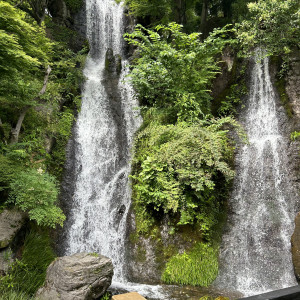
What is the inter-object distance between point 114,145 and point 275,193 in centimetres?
687

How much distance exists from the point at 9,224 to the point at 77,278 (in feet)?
8.41

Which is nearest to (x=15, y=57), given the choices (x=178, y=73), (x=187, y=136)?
(x=187, y=136)

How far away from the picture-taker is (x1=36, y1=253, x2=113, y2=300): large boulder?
17.7 feet

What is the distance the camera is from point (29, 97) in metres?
8.27

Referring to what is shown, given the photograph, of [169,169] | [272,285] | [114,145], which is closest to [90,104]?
[114,145]

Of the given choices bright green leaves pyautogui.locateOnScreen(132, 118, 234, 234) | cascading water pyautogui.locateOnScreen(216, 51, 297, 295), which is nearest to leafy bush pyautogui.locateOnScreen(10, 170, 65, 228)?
bright green leaves pyautogui.locateOnScreen(132, 118, 234, 234)

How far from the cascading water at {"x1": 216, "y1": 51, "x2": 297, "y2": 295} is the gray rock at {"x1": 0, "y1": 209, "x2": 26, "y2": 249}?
5.58 metres

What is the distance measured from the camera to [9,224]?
6820 millimetres

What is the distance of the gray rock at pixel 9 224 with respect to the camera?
254 inches

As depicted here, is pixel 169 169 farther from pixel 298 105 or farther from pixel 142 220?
pixel 298 105

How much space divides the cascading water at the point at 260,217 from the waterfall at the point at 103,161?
3.50m

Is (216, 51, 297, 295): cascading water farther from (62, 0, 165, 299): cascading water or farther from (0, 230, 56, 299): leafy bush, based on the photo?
(0, 230, 56, 299): leafy bush

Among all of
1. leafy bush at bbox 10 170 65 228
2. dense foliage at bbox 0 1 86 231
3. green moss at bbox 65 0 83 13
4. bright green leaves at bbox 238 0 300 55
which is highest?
green moss at bbox 65 0 83 13

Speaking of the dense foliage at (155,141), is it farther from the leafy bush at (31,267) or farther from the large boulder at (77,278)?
the large boulder at (77,278)
